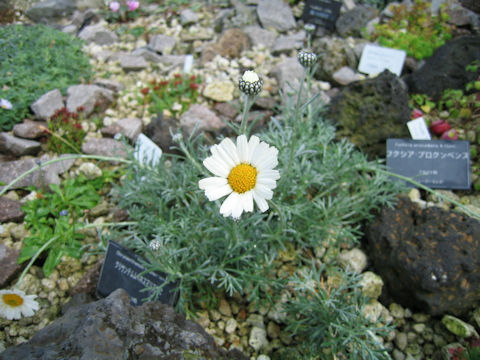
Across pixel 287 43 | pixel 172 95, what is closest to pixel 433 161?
pixel 287 43

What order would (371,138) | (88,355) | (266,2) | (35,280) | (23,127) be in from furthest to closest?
(266,2)
(23,127)
(371,138)
(35,280)
(88,355)

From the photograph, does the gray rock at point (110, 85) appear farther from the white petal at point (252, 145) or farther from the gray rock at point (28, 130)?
the white petal at point (252, 145)

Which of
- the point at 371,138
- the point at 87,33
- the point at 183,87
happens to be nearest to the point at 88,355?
the point at 371,138

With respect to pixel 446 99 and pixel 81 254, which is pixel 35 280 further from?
pixel 446 99

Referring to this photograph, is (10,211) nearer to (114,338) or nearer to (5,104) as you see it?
(5,104)

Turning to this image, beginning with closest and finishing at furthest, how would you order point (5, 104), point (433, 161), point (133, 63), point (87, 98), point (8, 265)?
point (8, 265) → point (433, 161) → point (5, 104) → point (87, 98) → point (133, 63)

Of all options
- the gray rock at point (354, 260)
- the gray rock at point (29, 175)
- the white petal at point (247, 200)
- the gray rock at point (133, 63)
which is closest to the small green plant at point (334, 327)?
the gray rock at point (354, 260)
